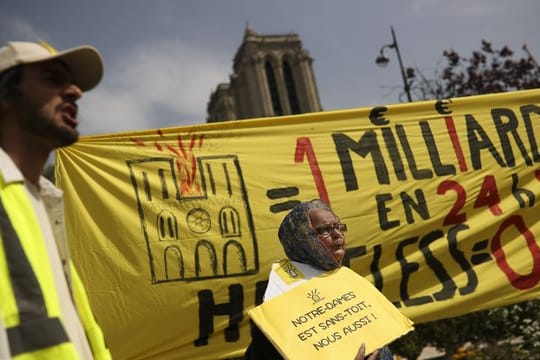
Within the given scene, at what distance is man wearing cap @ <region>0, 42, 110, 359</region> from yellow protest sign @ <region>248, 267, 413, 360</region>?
38.4 inches

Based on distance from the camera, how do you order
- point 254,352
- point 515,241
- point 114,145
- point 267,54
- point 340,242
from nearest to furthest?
point 254,352
point 340,242
point 114,145
point 515,241
point 267,54

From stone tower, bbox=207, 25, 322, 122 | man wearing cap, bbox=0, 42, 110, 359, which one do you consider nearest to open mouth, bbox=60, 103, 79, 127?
man wearing cap, bbox=0, 42, 110, 359

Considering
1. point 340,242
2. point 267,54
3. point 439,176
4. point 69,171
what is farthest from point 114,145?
point 267,54

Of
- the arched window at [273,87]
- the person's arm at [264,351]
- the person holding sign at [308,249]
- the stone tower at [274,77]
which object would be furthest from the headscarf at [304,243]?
the arched window at [273,87]

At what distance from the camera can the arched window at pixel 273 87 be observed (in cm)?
5978

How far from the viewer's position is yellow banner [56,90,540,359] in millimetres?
3230

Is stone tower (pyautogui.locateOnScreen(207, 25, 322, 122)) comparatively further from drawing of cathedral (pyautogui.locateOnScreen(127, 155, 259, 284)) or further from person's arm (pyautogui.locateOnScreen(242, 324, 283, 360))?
person's arm (pyautogui.locateOnScreen(242, 324, 283, 360))

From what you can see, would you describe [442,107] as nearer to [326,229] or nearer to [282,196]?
[282,196]

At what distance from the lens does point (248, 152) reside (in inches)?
144

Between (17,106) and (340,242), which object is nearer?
(17,106)

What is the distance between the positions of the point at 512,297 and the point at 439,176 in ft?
3.05

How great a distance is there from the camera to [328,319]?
2275mm

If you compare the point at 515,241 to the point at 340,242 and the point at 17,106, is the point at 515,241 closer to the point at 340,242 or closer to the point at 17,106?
the point at 340,242

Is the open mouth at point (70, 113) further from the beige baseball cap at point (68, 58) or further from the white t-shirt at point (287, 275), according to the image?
the white t-shirt at point (287, 275)
